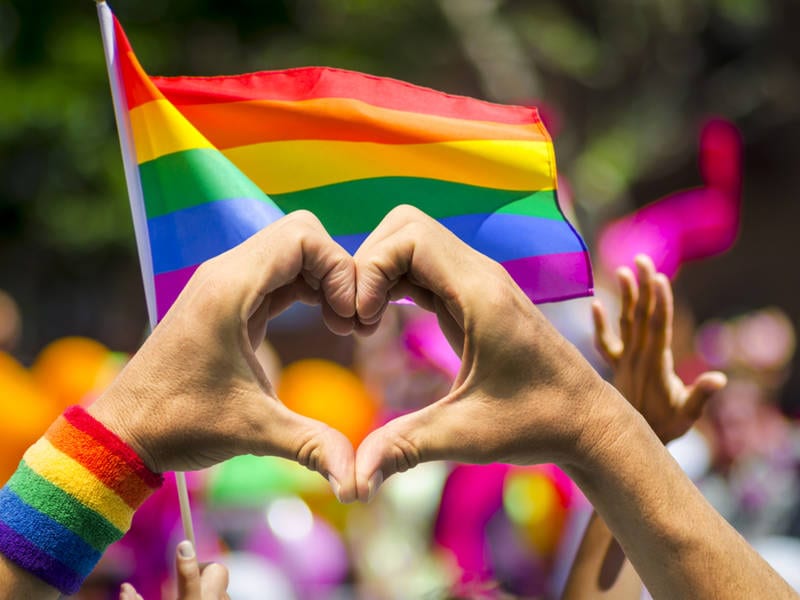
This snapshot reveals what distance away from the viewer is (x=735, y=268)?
1240 centimetres

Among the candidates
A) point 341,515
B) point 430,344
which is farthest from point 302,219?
point 430,344

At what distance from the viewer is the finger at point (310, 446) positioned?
1282mm

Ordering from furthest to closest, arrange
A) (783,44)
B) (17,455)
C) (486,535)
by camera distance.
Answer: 1. (783,44)
2. (486,535)
3. (17,455)

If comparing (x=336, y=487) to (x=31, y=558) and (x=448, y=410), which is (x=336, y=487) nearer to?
(x=448, y=410)

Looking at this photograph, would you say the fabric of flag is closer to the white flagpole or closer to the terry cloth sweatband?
the white flagpole

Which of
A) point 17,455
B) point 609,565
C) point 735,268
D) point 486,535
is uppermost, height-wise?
point 609,565

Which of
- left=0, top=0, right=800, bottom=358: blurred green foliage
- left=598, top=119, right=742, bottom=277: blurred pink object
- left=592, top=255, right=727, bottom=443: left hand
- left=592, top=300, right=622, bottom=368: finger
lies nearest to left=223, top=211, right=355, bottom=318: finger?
left=592, top=255, right=727, bottom=443: left hand

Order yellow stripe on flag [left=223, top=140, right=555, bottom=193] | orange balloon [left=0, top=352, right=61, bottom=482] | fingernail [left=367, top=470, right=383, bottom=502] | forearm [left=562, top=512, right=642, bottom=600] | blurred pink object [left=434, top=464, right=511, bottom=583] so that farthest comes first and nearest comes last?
1. blurred pink object [left=434, top=464, right=511, bottom=583]
2. orange balloon [left=0, top=352, right=61, bottom=482]
3. yellow stripe on flag [left=223, top=140, right=555, bottom=193]
4. forearm [left=562, top=512, right=642, bottom=600]
5. fingernail [left=367, top=470, right=383, bottom=502]

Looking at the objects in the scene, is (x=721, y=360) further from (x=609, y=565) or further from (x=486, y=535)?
(x=609, y=565)

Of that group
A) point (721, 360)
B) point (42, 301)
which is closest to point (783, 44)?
point (721, 360)

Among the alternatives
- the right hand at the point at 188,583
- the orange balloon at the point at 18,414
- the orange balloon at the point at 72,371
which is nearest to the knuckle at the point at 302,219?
the right hand at the point at 188,583

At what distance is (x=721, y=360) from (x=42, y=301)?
589 centimetres

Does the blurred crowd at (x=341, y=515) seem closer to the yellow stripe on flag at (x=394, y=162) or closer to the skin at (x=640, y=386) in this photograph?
the skin at (x=640, y=386)

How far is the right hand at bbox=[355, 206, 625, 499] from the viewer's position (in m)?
1.28
